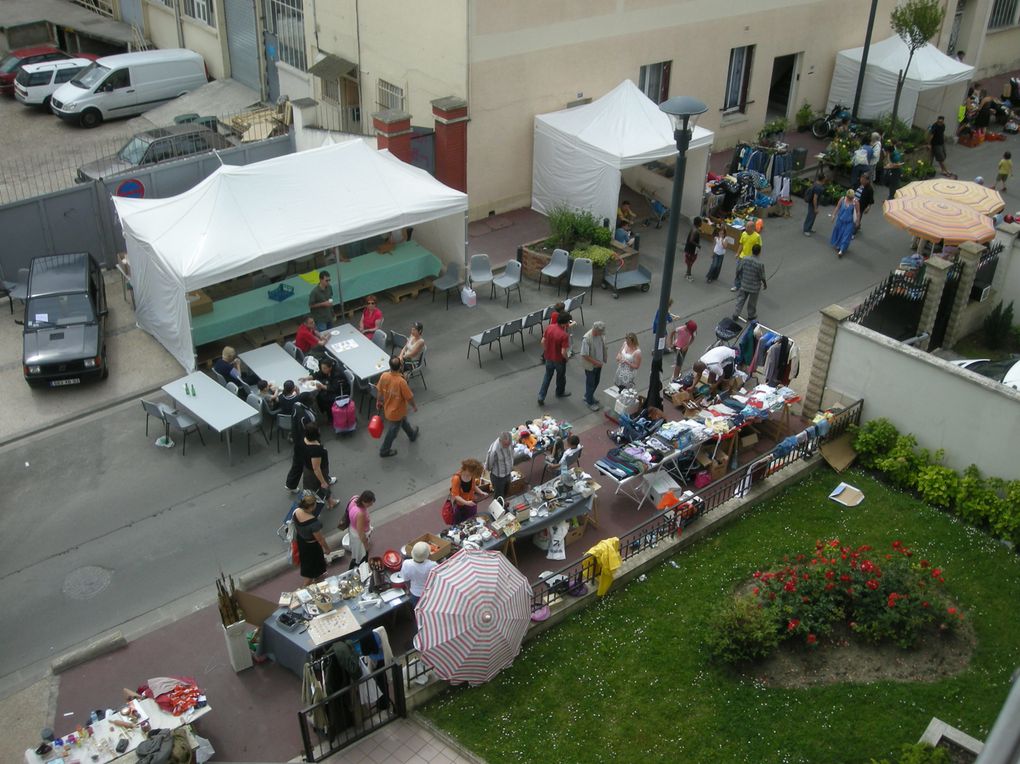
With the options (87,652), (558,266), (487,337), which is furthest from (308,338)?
(87,652)

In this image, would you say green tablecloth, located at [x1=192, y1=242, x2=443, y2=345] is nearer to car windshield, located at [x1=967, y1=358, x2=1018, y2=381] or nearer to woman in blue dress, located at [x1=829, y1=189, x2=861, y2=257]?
woman in blue dress, located at [x1=829, y1=189, x2=861, y2=257]

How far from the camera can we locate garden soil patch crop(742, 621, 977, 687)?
10.5 meters

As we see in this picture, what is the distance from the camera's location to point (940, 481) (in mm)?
12992

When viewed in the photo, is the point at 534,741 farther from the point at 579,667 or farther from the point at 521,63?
the point at 521,63

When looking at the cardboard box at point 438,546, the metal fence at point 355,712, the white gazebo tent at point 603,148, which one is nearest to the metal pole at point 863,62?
the white gazebo tent at point 603,148

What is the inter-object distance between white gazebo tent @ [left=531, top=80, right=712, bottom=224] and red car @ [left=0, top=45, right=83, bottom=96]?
1693 cm

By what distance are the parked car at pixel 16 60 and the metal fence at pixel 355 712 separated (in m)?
26.2

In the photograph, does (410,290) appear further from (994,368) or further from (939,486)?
(994,368)

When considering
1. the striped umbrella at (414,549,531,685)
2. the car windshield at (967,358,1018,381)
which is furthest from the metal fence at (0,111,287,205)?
the car windshield at (967,358,1018,381)

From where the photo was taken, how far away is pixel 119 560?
12.3 meters

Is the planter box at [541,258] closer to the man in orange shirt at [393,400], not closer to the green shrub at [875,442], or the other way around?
the man in orange shirt at [393,400]

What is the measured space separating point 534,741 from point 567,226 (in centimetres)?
1173

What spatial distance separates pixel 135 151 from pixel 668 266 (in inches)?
566

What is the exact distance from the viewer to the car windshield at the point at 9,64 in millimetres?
28906
